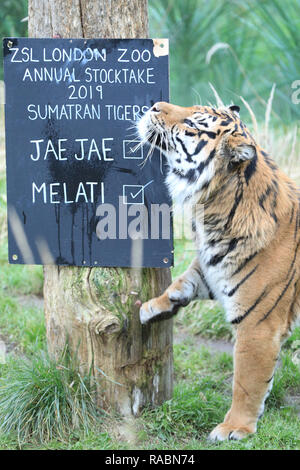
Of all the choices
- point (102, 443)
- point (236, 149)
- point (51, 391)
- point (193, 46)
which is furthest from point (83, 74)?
point (193, 46)

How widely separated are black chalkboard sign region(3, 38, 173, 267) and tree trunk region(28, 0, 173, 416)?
0.30 feet

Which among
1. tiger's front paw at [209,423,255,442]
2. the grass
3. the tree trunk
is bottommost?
tiger's front paw at [209,423,255,442]

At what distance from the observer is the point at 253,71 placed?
8.96 meters

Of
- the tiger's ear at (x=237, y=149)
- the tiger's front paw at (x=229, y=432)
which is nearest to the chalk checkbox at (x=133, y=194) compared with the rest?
the tiger's ear at (x=237, y=149)

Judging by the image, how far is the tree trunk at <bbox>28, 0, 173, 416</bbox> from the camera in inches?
133

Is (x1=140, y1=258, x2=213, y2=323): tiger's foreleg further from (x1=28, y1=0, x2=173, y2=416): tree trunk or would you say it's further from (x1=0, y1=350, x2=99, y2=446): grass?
(x1=0, y1=350, x2=99, y2=446): grass

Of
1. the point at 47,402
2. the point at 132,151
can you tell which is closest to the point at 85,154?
the point at 132,151

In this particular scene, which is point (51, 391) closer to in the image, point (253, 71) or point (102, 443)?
point (102, 443)

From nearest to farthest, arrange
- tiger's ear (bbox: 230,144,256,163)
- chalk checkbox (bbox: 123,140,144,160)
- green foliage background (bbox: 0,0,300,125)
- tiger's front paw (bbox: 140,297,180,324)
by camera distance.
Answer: tiger's ear (bbox: 230,144,256,163) → chalk checkbox (bbox: 123,140,144,160) → tiger's front paw (bbox: 140,297,180,324) → green foliage background (bbox: 0,0,300,125)

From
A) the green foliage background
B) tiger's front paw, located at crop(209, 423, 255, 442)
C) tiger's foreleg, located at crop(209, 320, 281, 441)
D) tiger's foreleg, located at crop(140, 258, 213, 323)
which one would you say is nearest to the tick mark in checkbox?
tiger's foreleg, located at crop(140, 258, 213, 323)

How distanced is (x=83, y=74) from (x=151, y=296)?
1340 millimetres

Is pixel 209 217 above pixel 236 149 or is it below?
below

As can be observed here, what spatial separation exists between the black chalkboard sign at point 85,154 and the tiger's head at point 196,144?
83 mm

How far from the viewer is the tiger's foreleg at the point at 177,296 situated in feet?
11.6
